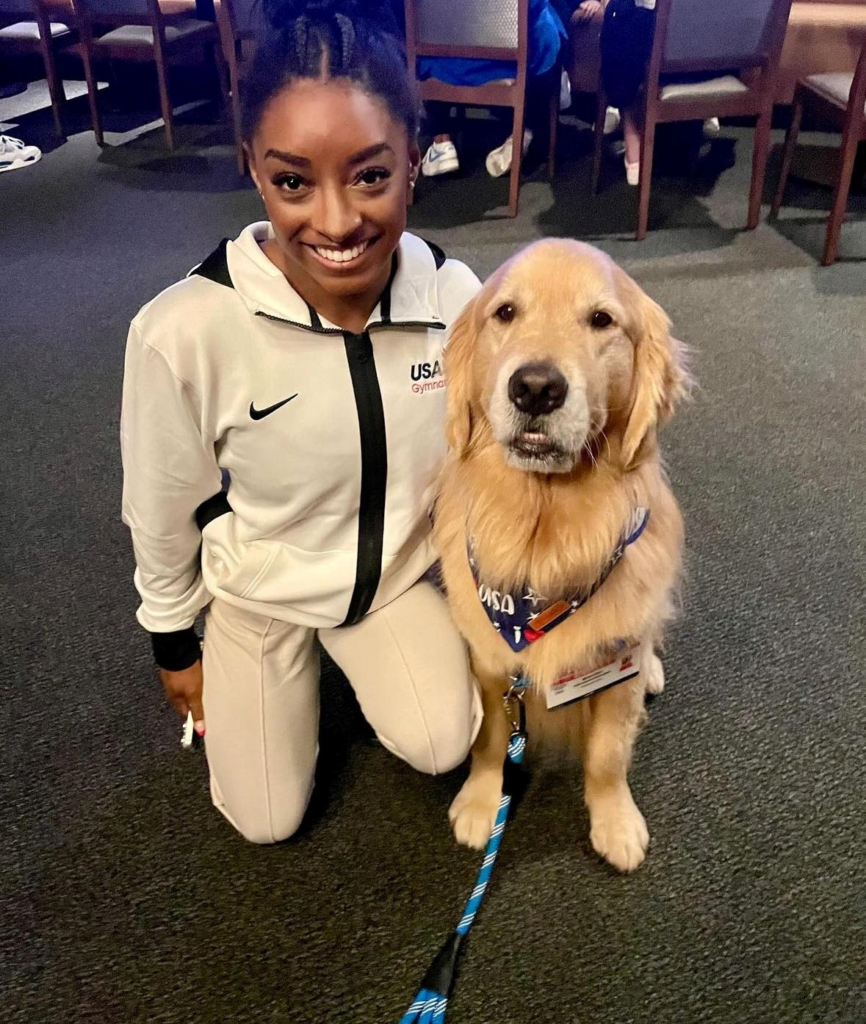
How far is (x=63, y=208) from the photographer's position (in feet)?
13.9

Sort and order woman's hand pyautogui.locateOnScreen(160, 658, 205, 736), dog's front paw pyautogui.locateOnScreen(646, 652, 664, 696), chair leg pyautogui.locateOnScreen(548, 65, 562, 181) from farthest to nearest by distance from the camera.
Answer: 1. chair leg pyautogui.locateOnScreen(548, 65, 562, 181)
2. dog's front paw pyautogui.locateOnScreen(646, 652, 664, 696)
3. woman's hand pyautogui.locateOnScreen(160, 658, 205, 736)

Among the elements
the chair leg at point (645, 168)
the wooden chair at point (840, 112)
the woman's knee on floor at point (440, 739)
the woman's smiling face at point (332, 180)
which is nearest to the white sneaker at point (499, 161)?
the chair leg at point (645, 168)

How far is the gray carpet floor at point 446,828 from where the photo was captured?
1.31m

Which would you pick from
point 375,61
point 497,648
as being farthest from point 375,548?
point 375,61

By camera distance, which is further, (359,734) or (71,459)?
(71,459)

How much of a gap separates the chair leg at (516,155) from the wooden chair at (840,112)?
1.25m

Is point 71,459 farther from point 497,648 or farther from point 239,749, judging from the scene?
point 497,648

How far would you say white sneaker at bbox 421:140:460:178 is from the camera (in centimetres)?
445

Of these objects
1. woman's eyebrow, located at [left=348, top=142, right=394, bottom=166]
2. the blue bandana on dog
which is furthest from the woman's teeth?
the blue bandana on dog

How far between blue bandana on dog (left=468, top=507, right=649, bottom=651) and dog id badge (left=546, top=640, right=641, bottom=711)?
0.10 m

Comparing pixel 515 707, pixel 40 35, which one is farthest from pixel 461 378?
pixel 40 35

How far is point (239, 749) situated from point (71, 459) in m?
1.38

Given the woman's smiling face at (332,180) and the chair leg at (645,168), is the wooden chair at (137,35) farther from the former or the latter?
the woman's smiling face at (332,180)

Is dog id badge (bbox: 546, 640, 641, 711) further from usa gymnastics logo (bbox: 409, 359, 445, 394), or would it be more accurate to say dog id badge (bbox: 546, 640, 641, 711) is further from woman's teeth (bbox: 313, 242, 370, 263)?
woman's teeth (bbox: 313, 242, 370, 263)
